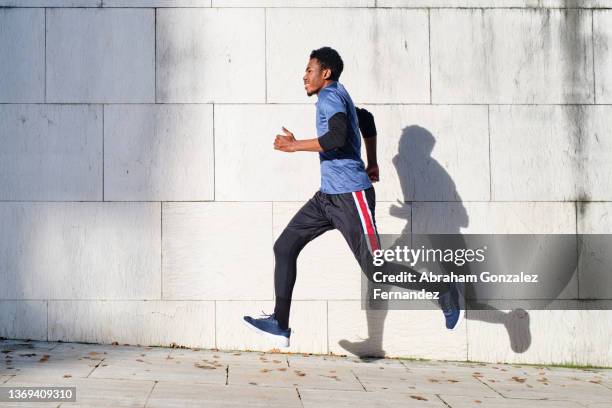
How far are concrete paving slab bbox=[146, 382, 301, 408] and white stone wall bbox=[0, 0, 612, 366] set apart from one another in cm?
158

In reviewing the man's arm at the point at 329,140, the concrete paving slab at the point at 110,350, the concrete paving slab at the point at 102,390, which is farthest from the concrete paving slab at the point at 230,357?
the man's arm at the point at 329,140

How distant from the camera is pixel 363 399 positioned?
5570 millimetres

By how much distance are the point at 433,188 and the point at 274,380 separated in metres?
2.55

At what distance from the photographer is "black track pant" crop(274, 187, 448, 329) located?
19.0ft

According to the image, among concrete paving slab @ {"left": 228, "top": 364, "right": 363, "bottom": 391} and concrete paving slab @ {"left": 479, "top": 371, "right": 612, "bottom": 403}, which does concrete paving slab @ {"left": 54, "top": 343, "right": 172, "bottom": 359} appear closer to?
concrete paving slab @ {"left": 228, "top": 364, "right": 363, "bottom": 391}

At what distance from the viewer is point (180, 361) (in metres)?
6.56

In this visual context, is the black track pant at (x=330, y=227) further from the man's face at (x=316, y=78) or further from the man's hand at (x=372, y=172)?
the man's face at (x=316, y=78)

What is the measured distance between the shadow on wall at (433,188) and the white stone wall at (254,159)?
1 centimetres

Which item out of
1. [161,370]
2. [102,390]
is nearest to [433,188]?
[161,370]

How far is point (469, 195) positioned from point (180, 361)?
3.14m

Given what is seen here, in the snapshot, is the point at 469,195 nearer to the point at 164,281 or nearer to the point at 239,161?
the point at 239,161

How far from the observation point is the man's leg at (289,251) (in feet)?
19.6

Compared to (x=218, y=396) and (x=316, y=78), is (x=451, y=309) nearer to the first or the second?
(x=218, y=396)

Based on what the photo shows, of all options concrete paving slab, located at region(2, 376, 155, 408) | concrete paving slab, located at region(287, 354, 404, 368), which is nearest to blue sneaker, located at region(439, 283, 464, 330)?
concrete paving slab, located at region(287, 354, 404, 368)
